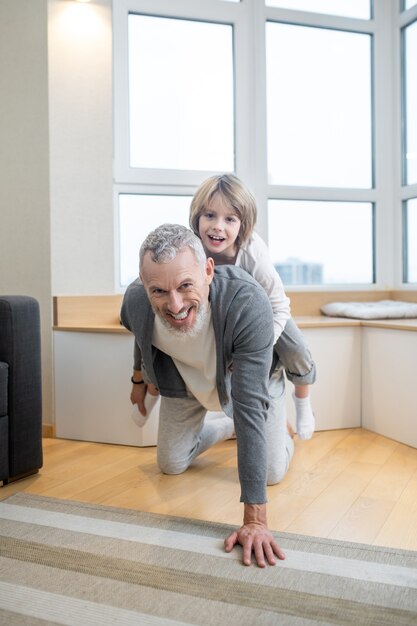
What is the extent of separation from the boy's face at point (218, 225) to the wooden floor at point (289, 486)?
832 millimetres

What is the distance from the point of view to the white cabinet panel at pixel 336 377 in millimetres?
2688

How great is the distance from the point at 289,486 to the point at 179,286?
89 cm

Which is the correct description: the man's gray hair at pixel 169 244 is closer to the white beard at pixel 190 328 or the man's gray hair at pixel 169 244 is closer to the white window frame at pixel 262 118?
the white beard at pixel 190 328

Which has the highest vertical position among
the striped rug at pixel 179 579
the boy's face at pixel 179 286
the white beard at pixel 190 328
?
the boy's face at pixel 179 286

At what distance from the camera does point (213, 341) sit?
1710 millimetres

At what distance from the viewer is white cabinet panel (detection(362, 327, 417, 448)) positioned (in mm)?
2443

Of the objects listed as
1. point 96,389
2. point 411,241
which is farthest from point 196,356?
point 411,241

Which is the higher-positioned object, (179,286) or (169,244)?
(169,244)

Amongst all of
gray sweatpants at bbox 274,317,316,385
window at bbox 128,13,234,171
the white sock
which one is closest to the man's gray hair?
gray sweatpants at bbox 274,317,316,385

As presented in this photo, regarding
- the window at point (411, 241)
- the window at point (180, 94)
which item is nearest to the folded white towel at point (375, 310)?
the window at point (411, 241)

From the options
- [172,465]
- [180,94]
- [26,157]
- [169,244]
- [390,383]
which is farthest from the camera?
[180,94]

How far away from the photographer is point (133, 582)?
1301mm

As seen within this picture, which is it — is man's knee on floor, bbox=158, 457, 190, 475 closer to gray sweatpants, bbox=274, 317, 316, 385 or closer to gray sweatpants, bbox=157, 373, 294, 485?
gray sweatpants, bbox=157, 373, 294, 485

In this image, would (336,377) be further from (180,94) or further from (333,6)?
(333,6)
